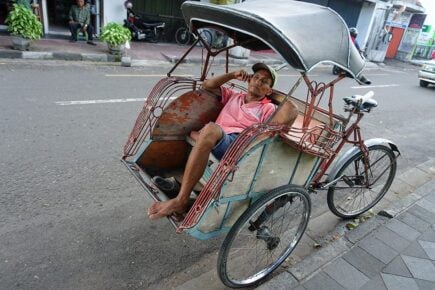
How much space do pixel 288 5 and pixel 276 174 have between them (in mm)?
1280

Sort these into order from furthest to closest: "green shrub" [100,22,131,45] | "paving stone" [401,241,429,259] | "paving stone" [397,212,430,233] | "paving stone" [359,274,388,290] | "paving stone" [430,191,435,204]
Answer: "green shrub" [100,22,131,45]
"paving stone" [430,191,435,204]
"paving stone" [397,212,430,233]
"paving stone" [401,241,429,259]
"paving stone" [359,274,388,290]

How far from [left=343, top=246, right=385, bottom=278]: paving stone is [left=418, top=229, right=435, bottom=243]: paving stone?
27.5 inches

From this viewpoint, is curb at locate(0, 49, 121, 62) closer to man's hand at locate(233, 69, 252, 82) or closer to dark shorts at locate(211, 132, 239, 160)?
man's hand at locate(233, 69, 252, 82)

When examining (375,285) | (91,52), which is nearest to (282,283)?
(375,285)

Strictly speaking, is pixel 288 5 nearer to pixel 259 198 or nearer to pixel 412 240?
pixel 259 198

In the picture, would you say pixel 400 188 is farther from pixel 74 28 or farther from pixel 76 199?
pixel 74 28

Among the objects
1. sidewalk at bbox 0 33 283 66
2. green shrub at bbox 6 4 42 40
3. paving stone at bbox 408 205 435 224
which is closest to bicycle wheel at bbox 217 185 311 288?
paving stone at bbox 408 205 435 224

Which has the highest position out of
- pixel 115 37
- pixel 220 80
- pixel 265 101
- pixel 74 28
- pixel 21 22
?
pixel 220 80

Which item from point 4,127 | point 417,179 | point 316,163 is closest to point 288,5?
point 316,163

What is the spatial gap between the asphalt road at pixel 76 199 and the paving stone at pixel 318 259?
0.69 meters

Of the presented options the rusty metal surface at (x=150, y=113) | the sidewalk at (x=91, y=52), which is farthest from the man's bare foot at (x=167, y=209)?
the sidewalk at (x=91, y=52)

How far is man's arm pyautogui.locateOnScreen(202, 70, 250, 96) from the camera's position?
9.15ft

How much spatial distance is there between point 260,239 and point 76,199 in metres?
1.79

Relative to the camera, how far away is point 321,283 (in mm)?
2434
